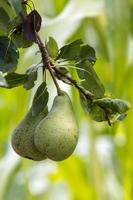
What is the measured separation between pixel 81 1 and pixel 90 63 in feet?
2.45

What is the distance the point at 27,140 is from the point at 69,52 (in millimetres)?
111

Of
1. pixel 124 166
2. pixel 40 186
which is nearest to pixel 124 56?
pixel 124 166

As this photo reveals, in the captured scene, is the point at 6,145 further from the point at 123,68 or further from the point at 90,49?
the point at 90,49

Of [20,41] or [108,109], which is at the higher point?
[20,41]

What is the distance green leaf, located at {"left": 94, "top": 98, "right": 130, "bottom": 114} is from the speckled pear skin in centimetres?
7

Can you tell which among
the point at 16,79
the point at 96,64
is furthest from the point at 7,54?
the point at 96,64

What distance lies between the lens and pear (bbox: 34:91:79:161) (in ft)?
2.23

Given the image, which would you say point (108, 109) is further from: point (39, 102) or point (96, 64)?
point (96, 64)

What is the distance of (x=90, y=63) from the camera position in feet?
2.52

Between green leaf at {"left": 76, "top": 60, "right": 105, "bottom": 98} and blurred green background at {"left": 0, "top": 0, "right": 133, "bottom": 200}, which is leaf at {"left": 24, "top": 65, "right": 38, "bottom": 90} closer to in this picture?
green leaf at {"left": 76, "top": 60, "right": 105, "bottom": 98}

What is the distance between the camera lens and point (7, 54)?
2.39 feet

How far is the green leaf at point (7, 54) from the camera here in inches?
28.7

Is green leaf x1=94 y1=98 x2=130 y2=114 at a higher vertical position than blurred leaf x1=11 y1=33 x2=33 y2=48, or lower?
lower

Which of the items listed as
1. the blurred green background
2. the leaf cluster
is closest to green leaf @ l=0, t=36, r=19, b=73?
the leaf cluster
